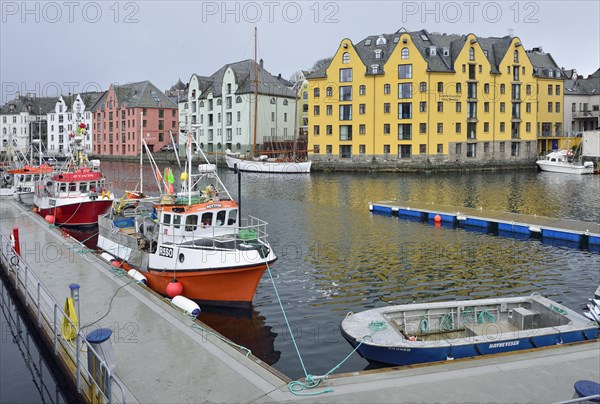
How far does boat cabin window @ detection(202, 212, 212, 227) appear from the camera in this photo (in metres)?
21.7

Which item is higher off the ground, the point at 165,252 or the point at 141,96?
the point at 141,96

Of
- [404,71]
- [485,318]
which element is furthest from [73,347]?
[404,71]

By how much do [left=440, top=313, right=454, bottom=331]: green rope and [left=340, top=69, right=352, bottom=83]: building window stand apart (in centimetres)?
7314

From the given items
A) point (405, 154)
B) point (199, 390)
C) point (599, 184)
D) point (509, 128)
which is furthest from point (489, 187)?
point (199, 390)

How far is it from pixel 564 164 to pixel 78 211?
2718 inches

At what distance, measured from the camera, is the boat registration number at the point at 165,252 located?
2094 centimetres

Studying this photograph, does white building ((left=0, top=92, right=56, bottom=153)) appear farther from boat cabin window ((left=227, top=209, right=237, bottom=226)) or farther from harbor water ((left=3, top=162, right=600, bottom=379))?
boat cabin window ((left=227, top=209, right=237, bottom=226))

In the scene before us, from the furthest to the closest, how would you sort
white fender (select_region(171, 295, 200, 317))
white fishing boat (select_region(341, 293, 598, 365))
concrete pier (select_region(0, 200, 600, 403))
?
white fender (select_region(171, 295, 200, 317)) → white fishing boat (select_region(341, 293, 598, 365)) → concrete pier (select_region(0, 200, 600, 403))

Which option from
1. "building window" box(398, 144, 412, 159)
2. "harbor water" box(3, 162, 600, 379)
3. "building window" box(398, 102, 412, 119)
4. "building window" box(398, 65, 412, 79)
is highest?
"building window" box(398, 65, 412, 79)

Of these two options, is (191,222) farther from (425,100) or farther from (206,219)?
(425,100)

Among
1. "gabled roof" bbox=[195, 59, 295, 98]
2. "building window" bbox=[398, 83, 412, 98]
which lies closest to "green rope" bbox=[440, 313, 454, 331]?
"building window" bbox=[398, 83, 412, 98]

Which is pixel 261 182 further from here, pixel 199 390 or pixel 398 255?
pixel 199 390

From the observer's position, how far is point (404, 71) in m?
82.9

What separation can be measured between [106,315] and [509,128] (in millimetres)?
85155
